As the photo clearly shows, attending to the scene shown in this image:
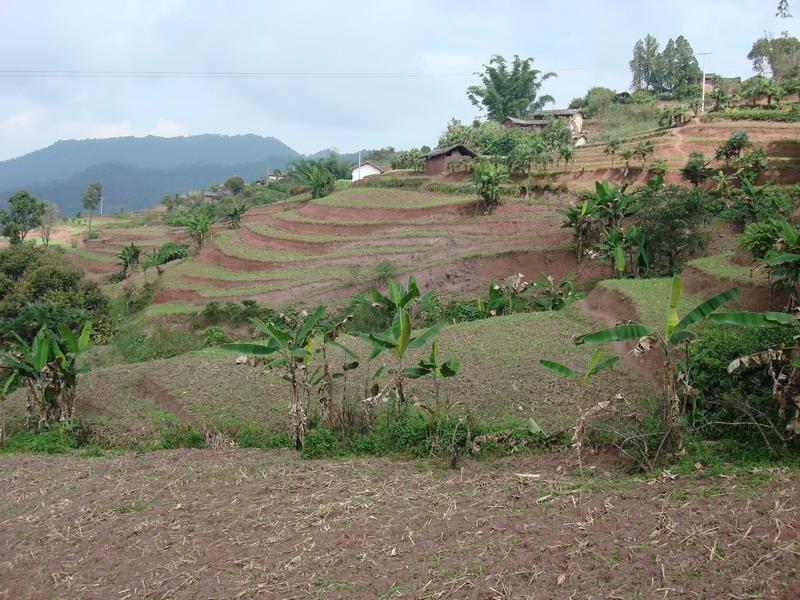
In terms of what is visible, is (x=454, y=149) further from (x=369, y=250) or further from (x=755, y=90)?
(x=755, y=90)

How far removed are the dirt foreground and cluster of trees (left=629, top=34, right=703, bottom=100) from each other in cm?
5898

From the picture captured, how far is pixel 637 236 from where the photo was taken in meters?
19.0

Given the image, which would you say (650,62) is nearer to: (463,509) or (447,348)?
(447,348)

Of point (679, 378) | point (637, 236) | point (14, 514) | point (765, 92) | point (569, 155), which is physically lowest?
point (14, 514)

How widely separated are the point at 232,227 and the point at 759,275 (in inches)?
1437

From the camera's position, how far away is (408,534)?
21.6ft

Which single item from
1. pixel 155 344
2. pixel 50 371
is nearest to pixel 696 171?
pixel 155 344

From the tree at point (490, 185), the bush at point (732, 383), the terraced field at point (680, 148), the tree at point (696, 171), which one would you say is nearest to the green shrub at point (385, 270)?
the tree at point (490, 185)

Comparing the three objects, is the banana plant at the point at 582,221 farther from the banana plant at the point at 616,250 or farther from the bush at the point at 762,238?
the bush at the point at 762,238

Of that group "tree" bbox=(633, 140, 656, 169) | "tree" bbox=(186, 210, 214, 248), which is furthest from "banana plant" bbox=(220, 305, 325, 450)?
"tree" bbox=(186, 210, 214, 248)

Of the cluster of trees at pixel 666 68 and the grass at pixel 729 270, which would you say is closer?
the grass at pixel 729 270

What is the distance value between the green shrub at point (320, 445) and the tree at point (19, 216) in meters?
48.1

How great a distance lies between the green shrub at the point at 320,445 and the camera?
9703mm

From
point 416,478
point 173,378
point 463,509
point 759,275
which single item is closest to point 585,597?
point 463,509
